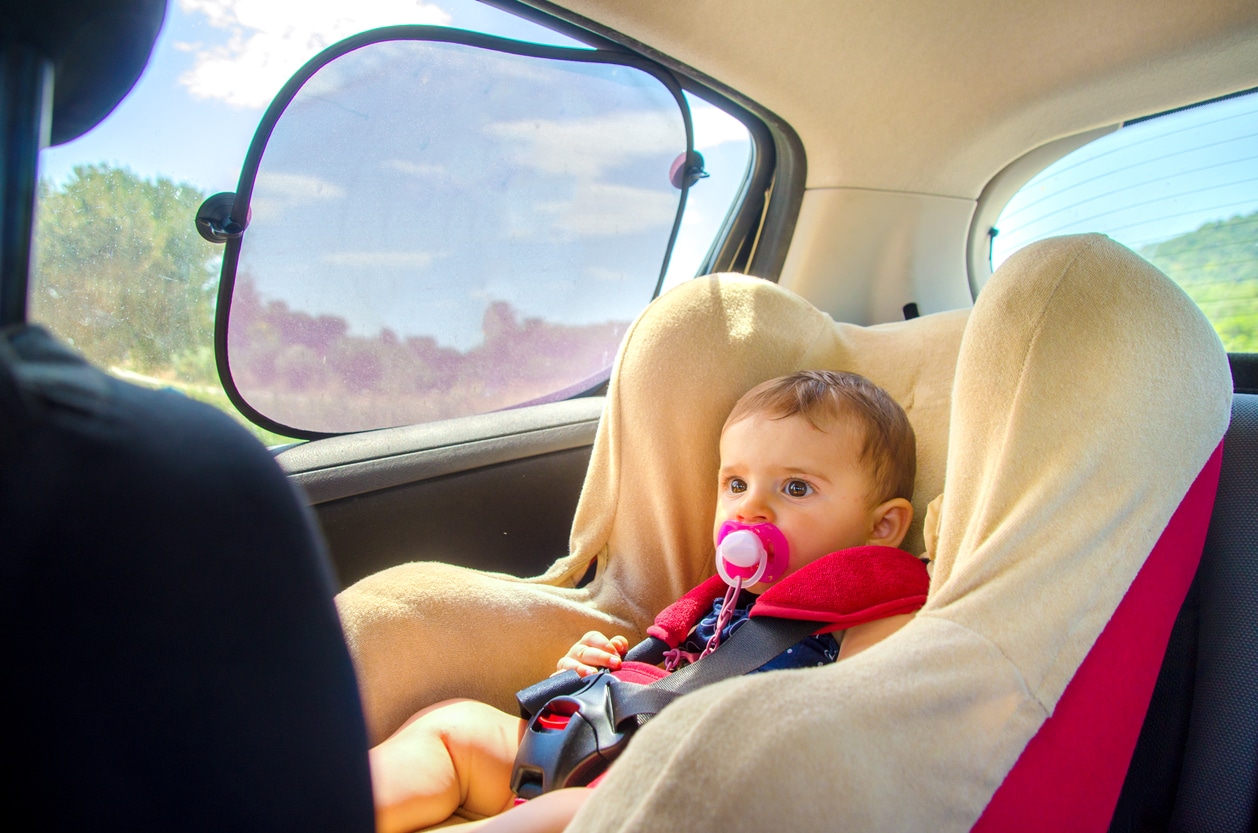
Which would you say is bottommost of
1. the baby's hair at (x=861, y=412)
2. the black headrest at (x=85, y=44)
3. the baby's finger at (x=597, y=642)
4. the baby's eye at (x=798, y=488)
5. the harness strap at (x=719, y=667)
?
the baby's finger at (x=597, y=642)

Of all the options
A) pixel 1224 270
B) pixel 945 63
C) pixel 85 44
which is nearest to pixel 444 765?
pixel 85 44

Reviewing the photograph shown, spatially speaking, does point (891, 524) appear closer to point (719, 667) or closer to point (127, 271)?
point (719, 667)

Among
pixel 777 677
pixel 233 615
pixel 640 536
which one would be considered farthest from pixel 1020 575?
pixel 640 536

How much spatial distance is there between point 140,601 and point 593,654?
0.91 metres

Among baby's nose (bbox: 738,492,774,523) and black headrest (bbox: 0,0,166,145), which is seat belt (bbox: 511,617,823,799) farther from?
black headrest (bbox: 0,0,166,145)

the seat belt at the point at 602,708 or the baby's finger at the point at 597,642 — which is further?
the baby's finger at the point at 597,642

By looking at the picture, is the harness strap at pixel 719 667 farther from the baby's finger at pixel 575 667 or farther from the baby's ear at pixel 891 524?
the baby's ear at pixel 891 524

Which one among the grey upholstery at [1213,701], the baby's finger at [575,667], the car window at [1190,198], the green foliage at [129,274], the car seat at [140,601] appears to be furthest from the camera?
the car window at [1190,198]

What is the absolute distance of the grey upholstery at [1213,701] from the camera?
0.91m

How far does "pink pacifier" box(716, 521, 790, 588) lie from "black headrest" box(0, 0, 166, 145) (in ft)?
2.82

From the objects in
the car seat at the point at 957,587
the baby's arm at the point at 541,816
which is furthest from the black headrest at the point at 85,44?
the baby's arm at the point at 541,816

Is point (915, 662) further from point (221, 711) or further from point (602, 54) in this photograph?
point (602, 54)

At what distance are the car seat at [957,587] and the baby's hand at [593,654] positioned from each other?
0.08 m

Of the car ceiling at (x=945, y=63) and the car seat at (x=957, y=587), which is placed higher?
the car ceiling at (x=945, y=63)
